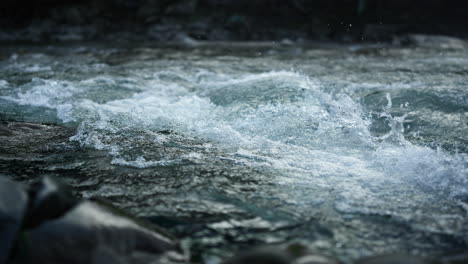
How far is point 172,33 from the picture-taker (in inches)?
490

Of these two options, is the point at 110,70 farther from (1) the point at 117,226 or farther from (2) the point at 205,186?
(1) the point at 117,226

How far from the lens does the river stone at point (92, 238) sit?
A: 6.59ft

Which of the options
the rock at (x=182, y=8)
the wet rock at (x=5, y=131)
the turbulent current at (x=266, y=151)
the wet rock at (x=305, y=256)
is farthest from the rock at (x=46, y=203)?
the rock at (x=182, y=8)

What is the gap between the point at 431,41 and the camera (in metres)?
11.5

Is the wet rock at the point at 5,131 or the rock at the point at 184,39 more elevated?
the rock at the point at 184,39

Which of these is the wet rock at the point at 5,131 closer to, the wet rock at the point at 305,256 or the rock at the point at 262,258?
the rock at the point at 262,258

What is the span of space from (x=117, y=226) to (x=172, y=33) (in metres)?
10.8

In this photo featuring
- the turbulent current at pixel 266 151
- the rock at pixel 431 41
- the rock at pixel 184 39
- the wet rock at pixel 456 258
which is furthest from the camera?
the rock at pixel 184 39

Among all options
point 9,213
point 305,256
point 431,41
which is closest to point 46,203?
point 9,213

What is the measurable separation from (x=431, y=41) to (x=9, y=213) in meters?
11.7

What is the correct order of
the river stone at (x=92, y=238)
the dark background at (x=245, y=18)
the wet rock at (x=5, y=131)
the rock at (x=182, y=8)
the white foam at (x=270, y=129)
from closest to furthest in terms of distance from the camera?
the river stone at (x=92, y=238) → the white foam at (x=270, y=129) → the wet rock at (x=5, y=131) → the dark background at (x=245, y=18) → the rock at (x=182, y=8)

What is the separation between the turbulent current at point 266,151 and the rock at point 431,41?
352 centimetres

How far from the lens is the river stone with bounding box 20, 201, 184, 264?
201cm

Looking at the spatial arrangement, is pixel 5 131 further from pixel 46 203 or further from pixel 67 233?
pixel 67 233
